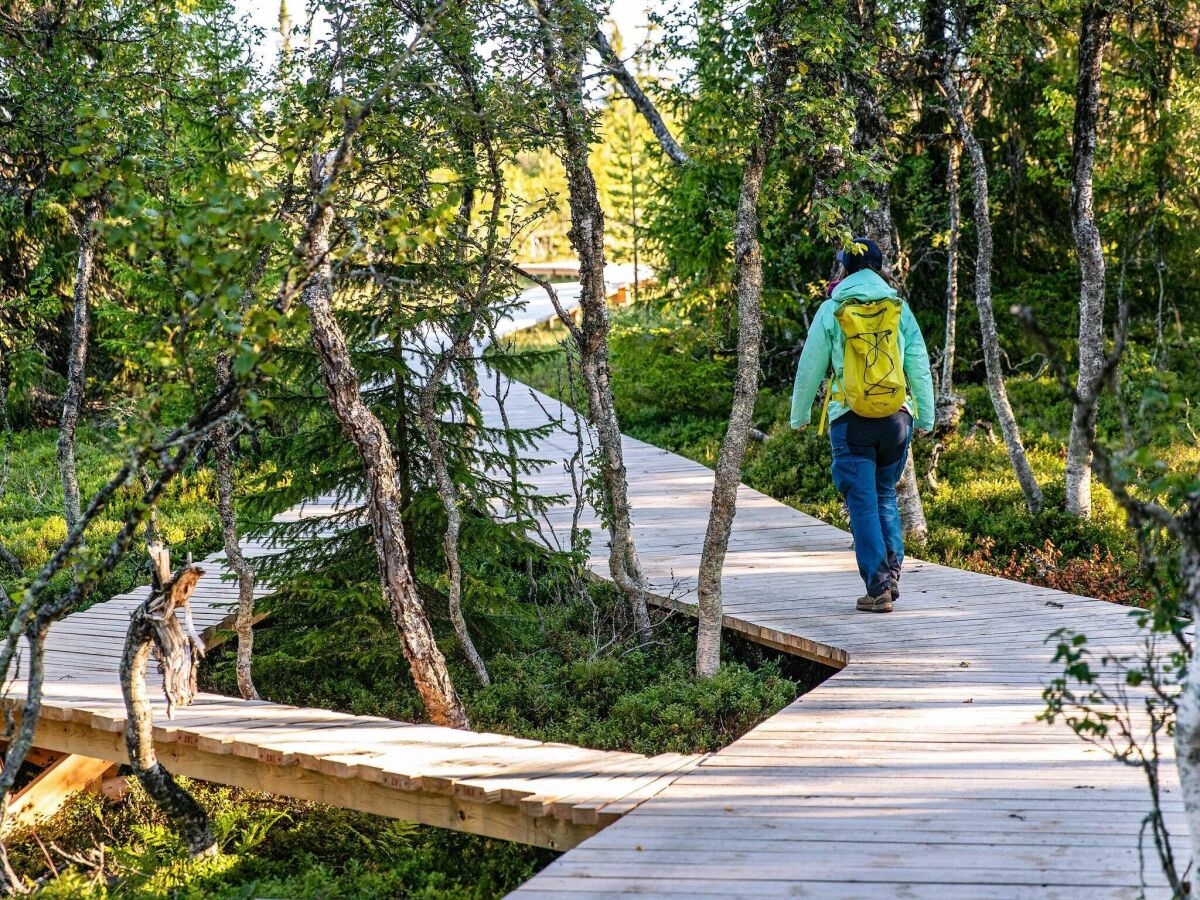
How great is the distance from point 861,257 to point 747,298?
3.19 ft

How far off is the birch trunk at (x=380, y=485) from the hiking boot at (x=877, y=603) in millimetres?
2889

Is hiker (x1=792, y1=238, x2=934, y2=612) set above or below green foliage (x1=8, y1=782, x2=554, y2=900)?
above

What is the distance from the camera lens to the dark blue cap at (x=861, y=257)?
690cm

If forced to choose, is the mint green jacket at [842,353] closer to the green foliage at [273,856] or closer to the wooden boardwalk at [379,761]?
the wooden boardwalk at [379,761]

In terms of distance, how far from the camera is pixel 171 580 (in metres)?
4.88

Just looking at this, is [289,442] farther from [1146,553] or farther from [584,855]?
[1146,553]

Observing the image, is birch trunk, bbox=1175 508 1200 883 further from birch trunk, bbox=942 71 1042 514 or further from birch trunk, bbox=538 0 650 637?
birch trunk, bbox=942 71 1042 514

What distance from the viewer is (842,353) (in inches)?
275

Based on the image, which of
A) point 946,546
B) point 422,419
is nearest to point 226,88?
point 422,419

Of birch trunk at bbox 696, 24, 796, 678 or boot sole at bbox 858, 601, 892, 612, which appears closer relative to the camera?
birch trunk at bbox 696, 24, 796, 678

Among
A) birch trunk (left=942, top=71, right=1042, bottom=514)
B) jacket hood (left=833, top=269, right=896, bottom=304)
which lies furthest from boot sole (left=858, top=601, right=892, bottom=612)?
birch trunk (left=942, top=71, right=1042, bottom=514)

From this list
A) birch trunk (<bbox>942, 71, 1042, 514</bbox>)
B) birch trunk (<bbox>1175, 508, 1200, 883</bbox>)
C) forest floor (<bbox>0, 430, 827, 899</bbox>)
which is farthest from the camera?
birch trunk (<bbox>942, 71, 1042, 514</bbox>)

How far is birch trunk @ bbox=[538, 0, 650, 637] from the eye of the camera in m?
6.84

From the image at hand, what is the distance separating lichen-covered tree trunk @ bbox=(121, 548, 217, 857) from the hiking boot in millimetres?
4418
